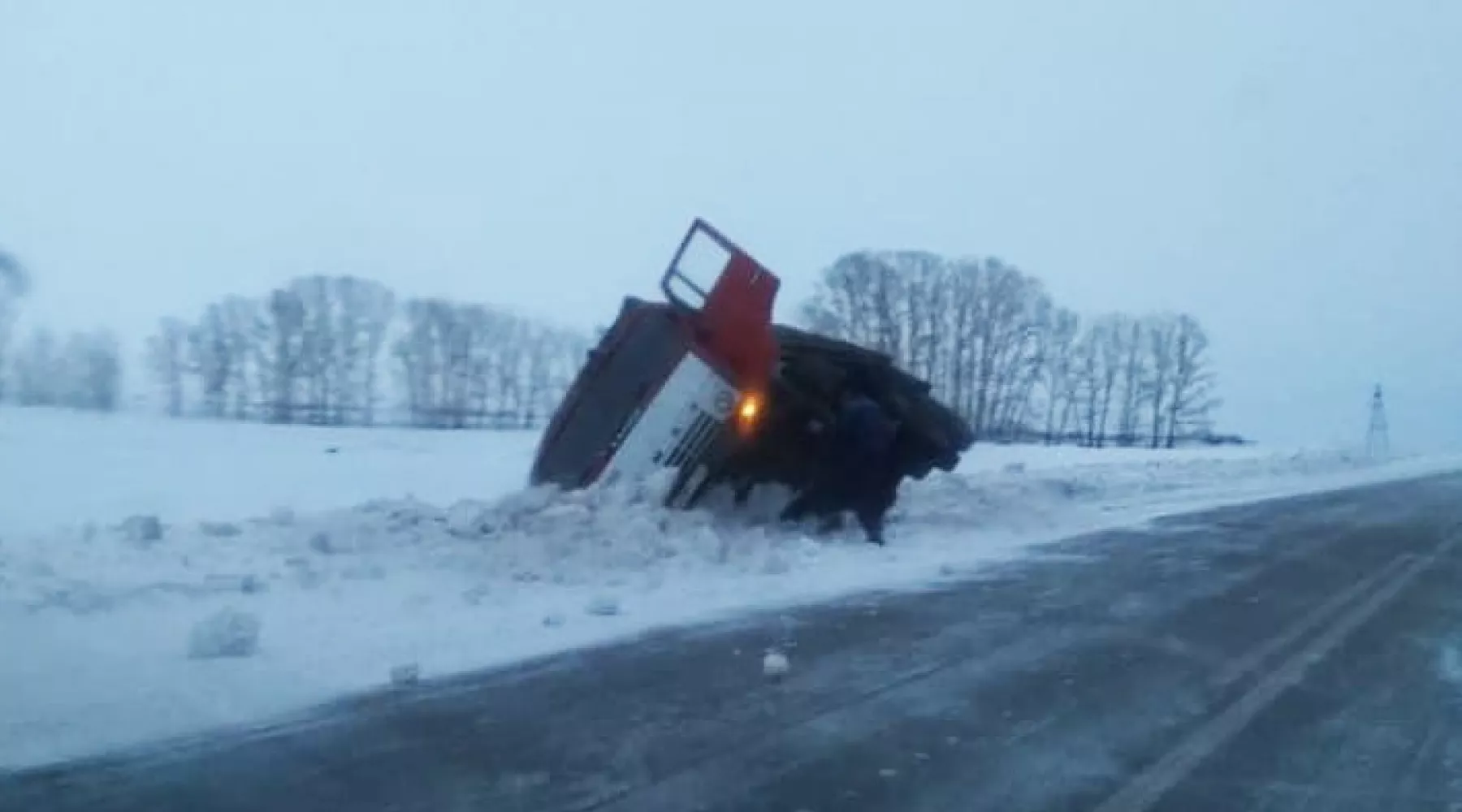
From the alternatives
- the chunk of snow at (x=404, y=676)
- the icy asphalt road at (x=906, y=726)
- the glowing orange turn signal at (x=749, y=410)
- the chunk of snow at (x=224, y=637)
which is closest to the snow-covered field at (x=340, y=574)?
the chunk of snow at (x=224, y=637)

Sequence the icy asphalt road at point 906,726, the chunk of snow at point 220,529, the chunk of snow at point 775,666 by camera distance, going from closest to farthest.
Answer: the icy asphalt road at point 906,726, the chunk of snow at point 775,666, the chunk of snow at point 220,529

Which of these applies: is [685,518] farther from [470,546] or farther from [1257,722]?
[1257,722]

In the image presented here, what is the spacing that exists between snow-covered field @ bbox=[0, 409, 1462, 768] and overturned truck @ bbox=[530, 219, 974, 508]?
2.10 feet

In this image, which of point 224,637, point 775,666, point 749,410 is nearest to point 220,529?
point 224,637

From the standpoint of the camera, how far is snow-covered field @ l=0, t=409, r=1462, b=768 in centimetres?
941

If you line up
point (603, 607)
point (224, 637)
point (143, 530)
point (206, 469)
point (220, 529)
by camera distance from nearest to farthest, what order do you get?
point (224, 637) → point (603, 607) → point (143, 530) → point (220, 529) → point (206, 469)

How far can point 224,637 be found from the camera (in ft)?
33.5

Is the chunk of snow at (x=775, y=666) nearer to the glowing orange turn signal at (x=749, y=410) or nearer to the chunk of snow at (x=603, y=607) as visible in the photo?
the chunk of snow at (x=603, y=607)

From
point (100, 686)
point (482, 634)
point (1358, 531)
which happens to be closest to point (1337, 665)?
point (482, 634)

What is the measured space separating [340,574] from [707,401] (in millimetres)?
4996

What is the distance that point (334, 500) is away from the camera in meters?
22.8

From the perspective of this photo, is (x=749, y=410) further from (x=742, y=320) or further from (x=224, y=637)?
(x=224, y=637)

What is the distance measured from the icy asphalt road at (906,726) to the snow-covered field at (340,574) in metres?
0.77

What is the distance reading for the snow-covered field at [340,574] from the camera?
9414 mm
